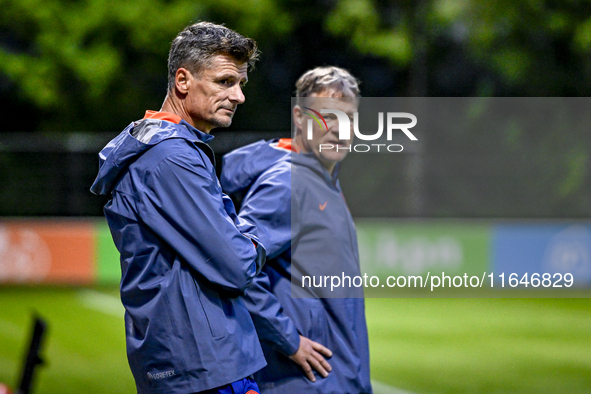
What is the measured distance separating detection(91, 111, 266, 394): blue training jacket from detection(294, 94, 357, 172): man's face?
0.92 metres

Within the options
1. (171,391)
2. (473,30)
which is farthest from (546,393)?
(473,30)

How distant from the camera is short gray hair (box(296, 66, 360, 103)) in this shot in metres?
3.27

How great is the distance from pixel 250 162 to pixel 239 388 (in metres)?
1.15

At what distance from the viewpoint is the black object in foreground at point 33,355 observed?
11.8 ft

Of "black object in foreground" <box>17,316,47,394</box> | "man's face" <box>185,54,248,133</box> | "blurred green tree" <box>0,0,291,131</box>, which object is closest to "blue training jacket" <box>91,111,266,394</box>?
"man's face" <box>185,54,248,133</box>

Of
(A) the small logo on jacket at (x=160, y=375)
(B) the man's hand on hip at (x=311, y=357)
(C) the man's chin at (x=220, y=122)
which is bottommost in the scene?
(A) the small logo on jacket at (x=160, y=375)

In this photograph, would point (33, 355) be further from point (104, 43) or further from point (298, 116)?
point (104, 43)

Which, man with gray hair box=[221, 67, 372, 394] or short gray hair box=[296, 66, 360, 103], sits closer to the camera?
man with gray hair box=[221, 67, 372, 394]

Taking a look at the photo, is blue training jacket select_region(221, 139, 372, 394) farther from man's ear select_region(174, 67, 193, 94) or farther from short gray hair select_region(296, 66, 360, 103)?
man's ear select_region(174, 67, 193, 94)

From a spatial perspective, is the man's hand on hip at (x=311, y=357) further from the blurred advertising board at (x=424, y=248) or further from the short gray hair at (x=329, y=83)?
the blurred advertising board at (x=424, y=248)

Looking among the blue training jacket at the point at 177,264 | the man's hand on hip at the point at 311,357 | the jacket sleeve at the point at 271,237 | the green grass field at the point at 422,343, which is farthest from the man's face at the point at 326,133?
the green grass field at the point at 422,343

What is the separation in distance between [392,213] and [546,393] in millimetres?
8845

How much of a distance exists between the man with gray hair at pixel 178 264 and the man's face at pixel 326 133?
882mm

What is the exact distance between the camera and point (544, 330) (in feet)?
30.6
